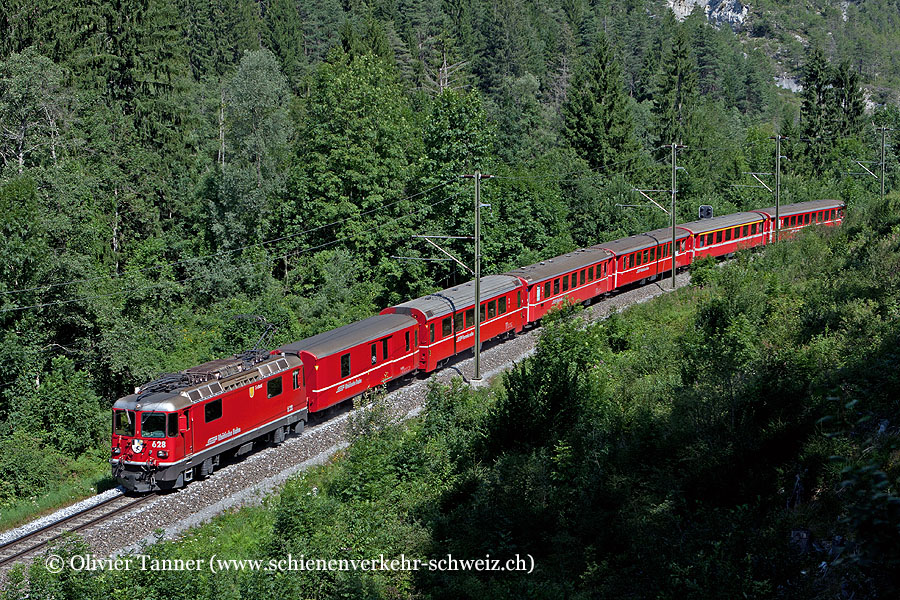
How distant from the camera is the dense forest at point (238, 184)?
30.0 metres

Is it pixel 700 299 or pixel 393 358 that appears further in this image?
pixel 700 299

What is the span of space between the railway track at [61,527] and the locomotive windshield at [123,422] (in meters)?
1.82

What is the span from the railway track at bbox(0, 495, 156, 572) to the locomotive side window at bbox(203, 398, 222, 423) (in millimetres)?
2518

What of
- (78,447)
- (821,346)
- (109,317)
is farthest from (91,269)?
(821,346)

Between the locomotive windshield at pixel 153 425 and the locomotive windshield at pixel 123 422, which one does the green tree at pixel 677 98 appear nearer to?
the locomotive windshield at pixel 153 425

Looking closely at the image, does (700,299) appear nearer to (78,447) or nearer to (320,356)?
(320,356)

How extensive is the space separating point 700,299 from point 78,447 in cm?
2443

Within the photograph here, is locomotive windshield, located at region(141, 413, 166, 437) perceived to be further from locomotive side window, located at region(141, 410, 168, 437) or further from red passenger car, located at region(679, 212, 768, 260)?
red passenger car, located at region(679, 212, 768, 260)

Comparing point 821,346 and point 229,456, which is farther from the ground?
point 821,346

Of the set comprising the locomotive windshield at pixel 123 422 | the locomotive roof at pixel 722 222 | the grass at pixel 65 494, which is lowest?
the grass at pixel 65 494

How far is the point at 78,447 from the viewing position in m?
29.3

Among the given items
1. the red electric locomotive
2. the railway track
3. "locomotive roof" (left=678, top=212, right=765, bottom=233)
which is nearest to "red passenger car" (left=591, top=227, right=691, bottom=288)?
"locomotive roof" (left=678, top=212, right=765, bottom=233)

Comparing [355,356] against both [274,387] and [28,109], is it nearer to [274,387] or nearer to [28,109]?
[274,387]

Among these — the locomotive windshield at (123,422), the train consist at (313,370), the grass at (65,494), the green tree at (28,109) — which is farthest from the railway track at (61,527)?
the green tree at (28,109)
